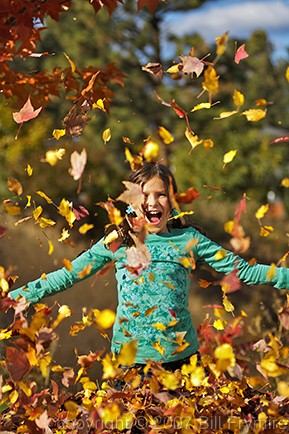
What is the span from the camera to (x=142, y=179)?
123 inches

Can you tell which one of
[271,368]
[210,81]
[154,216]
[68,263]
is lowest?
[154,216]

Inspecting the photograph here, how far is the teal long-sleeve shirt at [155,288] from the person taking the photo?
9.98 ft

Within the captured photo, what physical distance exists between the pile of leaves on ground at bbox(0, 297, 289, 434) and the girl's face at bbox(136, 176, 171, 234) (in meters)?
0.49

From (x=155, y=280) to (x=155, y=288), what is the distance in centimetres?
3

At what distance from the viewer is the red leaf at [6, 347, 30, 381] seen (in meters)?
2.42

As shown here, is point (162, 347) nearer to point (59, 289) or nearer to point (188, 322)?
point (188, 322)

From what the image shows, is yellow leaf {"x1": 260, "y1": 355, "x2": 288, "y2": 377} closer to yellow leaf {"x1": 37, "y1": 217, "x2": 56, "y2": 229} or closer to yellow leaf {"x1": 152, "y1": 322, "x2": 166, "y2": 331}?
yellow leaf {"x1": 152, "y1": 322, "x2": 166, "y2": 331}

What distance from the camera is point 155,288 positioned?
121 inches

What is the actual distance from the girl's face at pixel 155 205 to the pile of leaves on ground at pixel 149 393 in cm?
49

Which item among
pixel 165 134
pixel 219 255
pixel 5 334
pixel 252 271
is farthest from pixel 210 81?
pixel 5 334

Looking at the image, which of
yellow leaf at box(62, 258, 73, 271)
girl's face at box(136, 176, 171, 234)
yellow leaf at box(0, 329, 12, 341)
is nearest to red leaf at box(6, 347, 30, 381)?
yellow leaf at box(62, 258, 73, 271)

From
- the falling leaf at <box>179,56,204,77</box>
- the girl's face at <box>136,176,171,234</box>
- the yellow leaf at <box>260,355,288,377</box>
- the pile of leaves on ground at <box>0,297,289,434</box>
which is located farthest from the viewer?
the girl's face at <box>136,176,171,234</box>

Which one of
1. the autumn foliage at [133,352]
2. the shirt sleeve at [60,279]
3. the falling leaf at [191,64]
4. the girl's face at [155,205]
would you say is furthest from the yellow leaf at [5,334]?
the falling leaf at [191,64]

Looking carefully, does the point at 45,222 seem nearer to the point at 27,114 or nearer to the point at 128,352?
the point at 27,114
